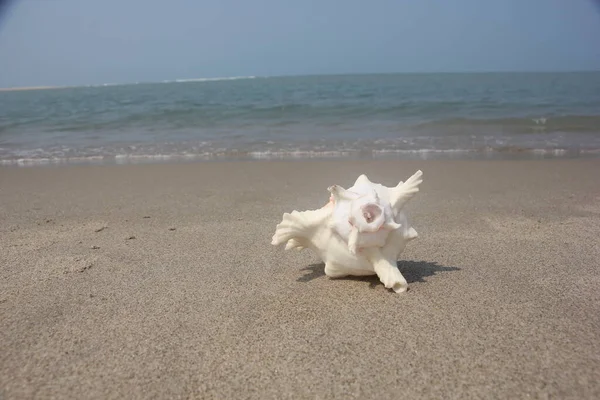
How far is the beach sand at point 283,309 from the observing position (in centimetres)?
191

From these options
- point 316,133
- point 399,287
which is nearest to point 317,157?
point 316,133

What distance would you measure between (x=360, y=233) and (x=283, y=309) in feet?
1.70

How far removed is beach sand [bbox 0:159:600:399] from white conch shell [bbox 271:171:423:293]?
12 cm

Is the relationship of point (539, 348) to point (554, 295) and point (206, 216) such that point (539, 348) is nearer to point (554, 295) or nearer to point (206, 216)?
point (554, 295)

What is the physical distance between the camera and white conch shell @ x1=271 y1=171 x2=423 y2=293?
8.36ft

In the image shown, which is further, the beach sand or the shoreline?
the shoreline

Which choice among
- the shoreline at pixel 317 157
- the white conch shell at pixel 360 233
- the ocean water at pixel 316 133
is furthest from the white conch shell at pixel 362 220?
the ocean water at pixel 316 133

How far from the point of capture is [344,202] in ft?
8.61

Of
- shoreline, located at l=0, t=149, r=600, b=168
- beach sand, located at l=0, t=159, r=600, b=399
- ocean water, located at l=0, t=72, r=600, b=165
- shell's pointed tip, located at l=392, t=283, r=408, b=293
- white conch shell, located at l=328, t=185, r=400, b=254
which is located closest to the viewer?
beach sand, located at l=0, t=159, r=600, b=399

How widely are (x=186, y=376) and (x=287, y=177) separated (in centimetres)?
458

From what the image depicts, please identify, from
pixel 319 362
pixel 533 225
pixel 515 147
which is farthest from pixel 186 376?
pixel 515 147

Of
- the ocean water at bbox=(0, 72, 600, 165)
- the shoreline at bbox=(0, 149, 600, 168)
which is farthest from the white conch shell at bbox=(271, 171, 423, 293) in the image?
the ocean water at bbox=(0, 72, 600, 165)

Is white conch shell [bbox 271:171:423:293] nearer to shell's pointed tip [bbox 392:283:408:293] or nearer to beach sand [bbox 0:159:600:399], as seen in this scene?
shell's pointed tip [bbox 392:283:408:293]

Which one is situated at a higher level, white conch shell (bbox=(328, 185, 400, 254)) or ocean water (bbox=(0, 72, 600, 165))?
white conch shell (bbox=(328, 185, 400, 254))
